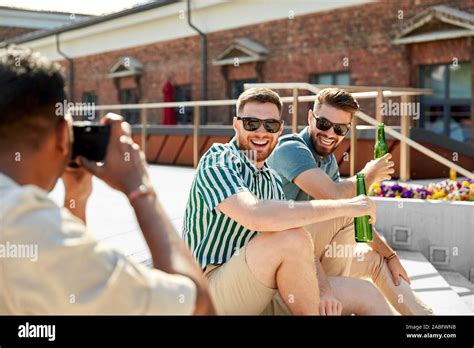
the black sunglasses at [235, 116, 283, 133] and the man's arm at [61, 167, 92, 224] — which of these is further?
the black sunglasses at [235, 116, 283, 133]

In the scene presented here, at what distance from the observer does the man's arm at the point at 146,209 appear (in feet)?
3.83

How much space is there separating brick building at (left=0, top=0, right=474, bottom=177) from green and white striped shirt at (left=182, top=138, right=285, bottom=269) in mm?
6185

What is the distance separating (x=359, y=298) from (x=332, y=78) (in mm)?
9607

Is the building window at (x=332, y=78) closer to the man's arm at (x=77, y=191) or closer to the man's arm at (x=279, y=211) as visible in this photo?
the man's arm at (x=279, y=211)

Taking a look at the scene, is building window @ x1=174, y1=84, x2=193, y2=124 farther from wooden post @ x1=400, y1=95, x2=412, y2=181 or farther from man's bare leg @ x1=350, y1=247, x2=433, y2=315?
man's bare leg @ x1=350, y1=247, x2=433, y2=315

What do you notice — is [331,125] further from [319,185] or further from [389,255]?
[389,255]

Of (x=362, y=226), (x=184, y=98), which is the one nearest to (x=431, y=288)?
(x=362, y=226)

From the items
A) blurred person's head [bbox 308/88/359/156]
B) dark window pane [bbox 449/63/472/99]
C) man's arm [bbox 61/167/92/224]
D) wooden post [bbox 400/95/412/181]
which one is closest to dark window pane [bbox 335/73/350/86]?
dark window pane [bbox 449/63/472/99]

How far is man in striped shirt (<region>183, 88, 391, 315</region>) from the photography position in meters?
2.18

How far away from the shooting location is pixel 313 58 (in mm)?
11922

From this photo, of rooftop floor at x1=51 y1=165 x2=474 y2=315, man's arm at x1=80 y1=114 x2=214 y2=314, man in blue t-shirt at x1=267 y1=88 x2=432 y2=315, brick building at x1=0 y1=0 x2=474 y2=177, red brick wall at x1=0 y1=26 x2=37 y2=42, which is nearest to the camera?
man's arm at x1=80 y1=114 x2=214 y2=314

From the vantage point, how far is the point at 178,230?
470cm

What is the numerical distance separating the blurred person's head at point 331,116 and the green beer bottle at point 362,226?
22 centimetres
